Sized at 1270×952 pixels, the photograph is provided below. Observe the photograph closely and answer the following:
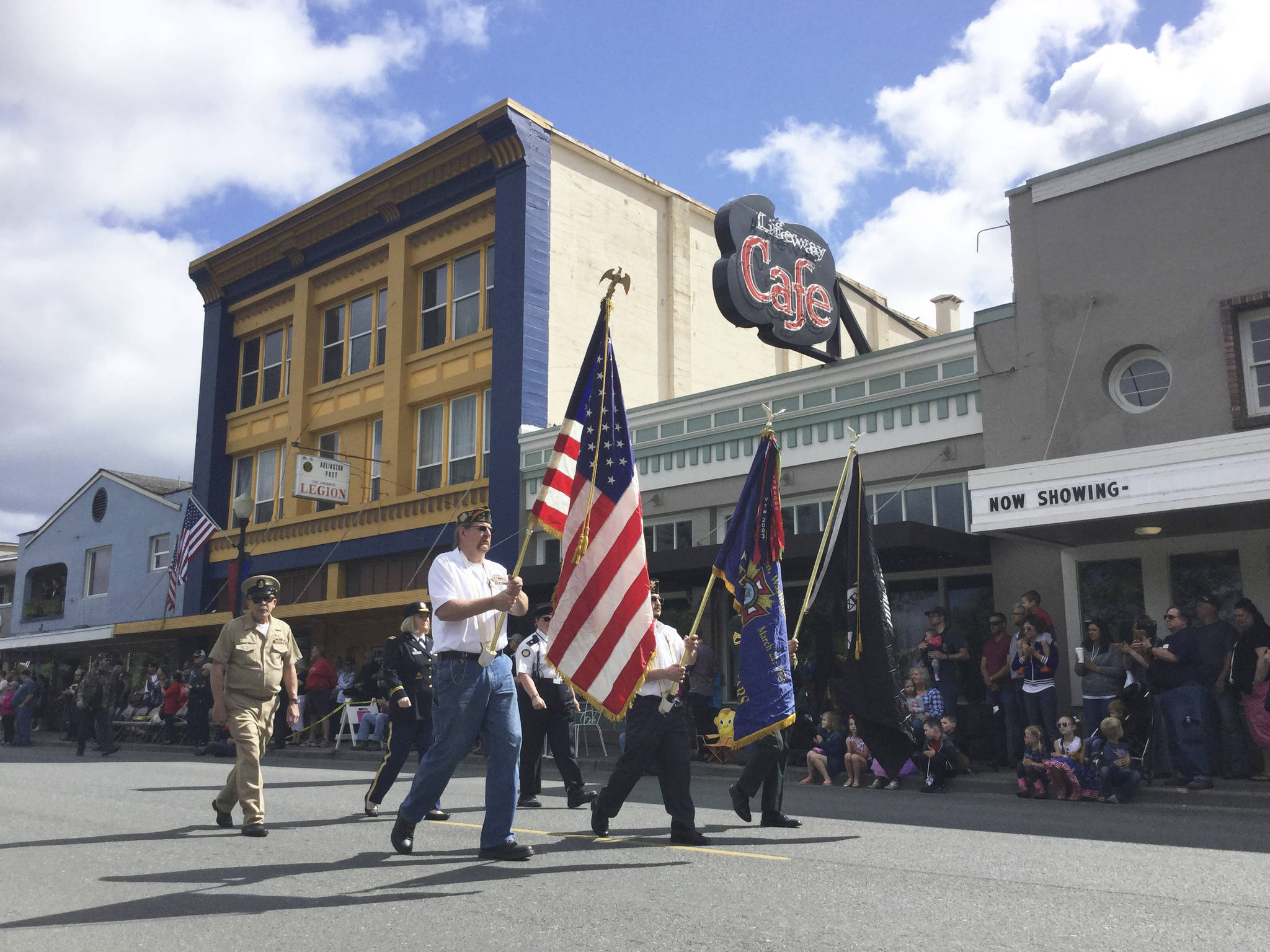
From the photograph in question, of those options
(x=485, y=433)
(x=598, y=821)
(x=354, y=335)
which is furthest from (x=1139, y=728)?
(x=354, y=335)

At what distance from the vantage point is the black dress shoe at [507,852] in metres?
6.79

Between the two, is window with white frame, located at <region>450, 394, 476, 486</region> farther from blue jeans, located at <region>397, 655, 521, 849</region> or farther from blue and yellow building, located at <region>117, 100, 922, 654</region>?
blue jeans, located at <region>397, 655, 521, 849</region>

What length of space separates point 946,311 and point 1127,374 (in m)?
11.8

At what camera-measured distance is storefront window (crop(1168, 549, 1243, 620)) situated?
14.2 metres

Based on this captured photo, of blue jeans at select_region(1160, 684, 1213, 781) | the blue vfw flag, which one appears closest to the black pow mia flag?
the blue vfw flag

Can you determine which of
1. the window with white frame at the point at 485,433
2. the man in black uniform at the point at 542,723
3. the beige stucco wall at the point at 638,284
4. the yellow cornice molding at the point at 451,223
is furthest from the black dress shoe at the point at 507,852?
the yellow cornice molding at the point at 451,223

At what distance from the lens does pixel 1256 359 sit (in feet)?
47.6

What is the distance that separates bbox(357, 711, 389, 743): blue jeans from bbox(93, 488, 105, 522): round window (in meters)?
19.3

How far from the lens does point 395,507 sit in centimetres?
2616

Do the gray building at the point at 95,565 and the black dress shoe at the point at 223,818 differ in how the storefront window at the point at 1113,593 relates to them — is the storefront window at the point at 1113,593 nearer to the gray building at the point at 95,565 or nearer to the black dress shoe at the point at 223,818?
the black dress shoe at the point at 223,818

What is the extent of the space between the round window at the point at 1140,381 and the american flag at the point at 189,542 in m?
20.5

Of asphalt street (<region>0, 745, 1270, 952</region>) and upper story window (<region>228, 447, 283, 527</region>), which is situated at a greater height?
upper story window (<region>228, 447, 283, 527</region>)

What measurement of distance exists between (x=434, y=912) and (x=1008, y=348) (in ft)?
43.5

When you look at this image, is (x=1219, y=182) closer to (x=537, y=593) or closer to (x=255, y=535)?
(x=537, y=593)
